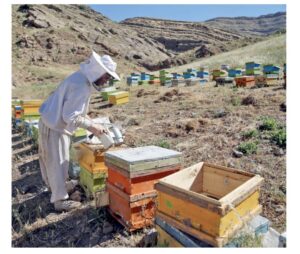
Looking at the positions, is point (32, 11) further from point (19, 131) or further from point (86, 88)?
point (86, 88)

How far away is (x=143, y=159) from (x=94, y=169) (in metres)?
0.98

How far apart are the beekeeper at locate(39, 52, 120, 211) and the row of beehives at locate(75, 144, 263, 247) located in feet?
0.99

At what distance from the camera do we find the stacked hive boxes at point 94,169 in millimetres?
4102

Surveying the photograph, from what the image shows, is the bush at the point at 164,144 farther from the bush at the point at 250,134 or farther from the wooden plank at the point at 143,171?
the wooden plank at the point at 143,171

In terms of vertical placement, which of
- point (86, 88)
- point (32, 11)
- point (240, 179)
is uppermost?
point (32, 11)

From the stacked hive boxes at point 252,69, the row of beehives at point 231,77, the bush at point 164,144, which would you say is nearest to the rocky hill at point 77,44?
the row of beehives at point 231,77

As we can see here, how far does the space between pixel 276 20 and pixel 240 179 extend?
102 metres

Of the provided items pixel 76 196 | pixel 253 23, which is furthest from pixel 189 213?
pixel 253 23

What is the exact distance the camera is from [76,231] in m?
3.77

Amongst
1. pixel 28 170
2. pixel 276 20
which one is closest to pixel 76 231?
pixel 28 170

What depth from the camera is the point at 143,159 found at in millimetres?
3322

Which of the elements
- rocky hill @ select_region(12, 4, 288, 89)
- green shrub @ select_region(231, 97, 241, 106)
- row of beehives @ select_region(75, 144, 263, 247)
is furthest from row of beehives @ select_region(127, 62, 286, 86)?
rocky hill @ select_region(12, 4, 288, 89)

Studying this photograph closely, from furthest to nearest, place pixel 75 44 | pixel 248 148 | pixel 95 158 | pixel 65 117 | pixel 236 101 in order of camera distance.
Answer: pixel 75 44 < pixel 236 101 < pixel 248 148 < pixel 95 158 < pixel 65 117

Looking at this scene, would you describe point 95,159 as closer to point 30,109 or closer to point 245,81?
point 30,109
